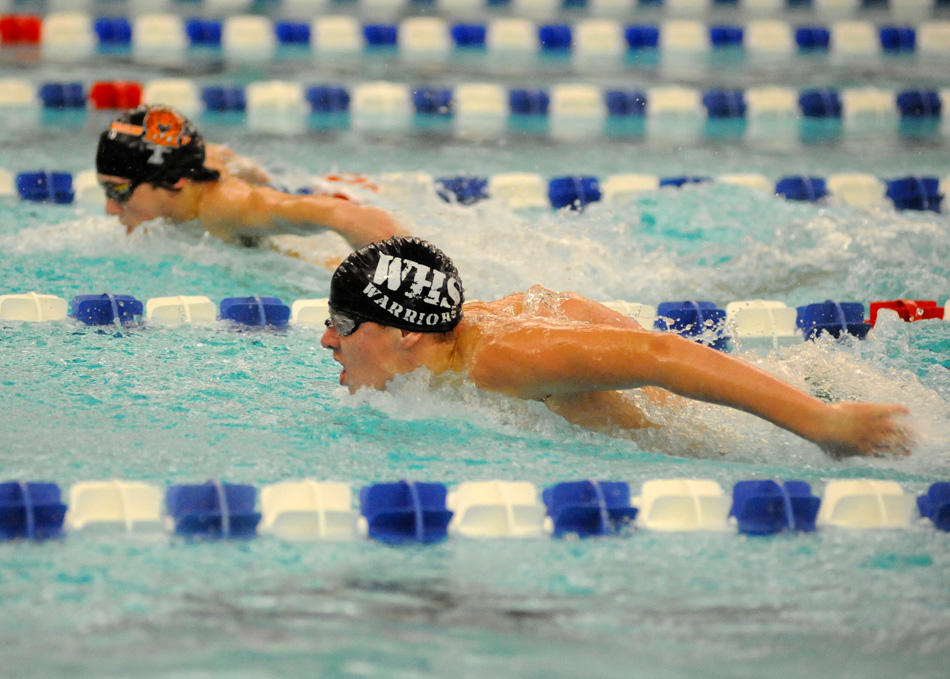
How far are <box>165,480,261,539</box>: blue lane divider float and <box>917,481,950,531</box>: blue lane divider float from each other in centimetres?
142

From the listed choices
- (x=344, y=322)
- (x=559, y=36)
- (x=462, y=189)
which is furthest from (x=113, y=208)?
(x=559, y=36)

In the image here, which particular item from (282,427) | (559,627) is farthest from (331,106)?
(559,627)

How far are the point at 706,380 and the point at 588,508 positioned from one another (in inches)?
14.9

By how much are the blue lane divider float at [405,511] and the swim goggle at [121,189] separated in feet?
7.16

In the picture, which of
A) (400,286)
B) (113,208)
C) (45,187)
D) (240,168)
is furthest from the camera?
(45,187)

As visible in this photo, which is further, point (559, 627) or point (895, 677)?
point (559, 627)

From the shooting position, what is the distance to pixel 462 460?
284 cm

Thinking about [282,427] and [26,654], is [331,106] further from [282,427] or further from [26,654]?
[26,654]

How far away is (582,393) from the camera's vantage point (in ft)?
9.37

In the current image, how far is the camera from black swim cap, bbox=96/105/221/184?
167 inches

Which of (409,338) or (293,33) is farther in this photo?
(293,33)

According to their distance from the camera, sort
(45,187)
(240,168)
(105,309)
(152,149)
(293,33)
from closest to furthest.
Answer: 1. (105,309)
2. (152,149)
3. (240,168)
4. (45,187)
5. (293,33)

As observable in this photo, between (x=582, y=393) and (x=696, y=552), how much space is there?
20.1 inches

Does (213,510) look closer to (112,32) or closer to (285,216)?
(285,216)
